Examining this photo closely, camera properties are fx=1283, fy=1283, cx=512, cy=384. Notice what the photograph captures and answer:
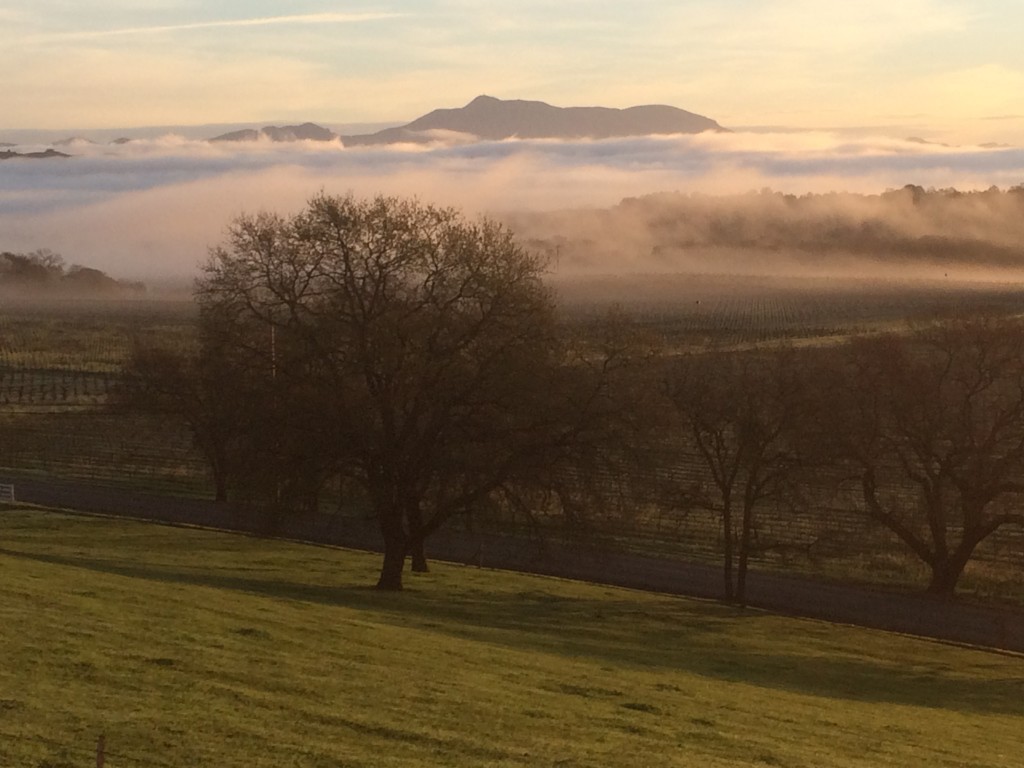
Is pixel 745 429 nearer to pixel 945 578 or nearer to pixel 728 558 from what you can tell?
pixel 728 558

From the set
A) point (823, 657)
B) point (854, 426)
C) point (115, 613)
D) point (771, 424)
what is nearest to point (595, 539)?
point (823, 657)

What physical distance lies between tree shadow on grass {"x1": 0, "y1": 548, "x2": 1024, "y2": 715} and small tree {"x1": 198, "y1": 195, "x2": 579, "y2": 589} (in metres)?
3.33

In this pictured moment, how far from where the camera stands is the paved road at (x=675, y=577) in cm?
3916

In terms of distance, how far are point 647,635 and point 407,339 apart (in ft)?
33.7

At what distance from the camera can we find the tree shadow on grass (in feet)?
90.8

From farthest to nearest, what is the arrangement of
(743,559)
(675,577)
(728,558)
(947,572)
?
1. (675,577)
2. (947,572)
3. (728,558)
4. (743,559)

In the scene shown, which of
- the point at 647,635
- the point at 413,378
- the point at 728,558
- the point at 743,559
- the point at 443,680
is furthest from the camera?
the point at 728,558

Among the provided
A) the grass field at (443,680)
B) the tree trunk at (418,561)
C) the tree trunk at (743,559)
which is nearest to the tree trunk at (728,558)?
the tree trunk at (743,559)

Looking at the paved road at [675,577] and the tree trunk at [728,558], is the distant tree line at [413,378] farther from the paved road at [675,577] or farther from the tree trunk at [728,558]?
the tree trunk at [728,558]

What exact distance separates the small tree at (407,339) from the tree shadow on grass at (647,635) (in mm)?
3329

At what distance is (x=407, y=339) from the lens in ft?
116

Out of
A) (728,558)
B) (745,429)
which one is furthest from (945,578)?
(745,429)

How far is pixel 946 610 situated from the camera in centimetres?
4156

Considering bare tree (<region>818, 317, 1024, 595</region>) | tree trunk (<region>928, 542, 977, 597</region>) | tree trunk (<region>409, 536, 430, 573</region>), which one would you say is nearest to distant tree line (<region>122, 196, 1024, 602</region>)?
tree trunk (<region>409, 536, 430, 573</region>)
